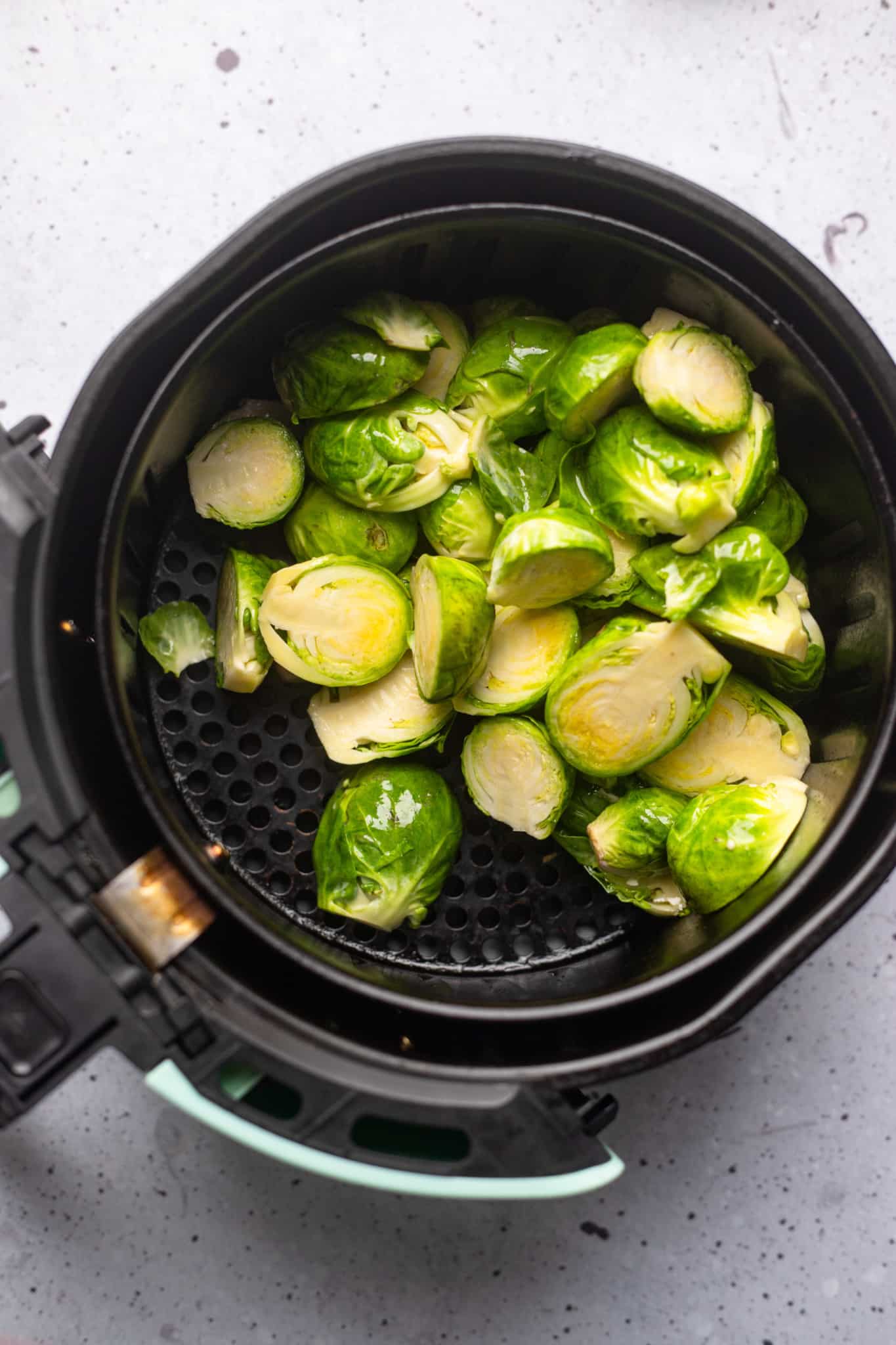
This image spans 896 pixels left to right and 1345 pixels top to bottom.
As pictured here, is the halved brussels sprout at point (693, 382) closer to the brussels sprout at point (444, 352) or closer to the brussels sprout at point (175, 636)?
the brussels sprout at point (444, 352)

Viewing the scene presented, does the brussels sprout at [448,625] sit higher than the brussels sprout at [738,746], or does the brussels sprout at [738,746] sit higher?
the brussels sprout at [448,625]

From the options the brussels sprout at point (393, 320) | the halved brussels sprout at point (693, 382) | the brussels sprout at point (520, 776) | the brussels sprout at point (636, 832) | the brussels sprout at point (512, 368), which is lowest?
the brussels sprout at point (636, 832)

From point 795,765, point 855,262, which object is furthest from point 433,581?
point 855,262

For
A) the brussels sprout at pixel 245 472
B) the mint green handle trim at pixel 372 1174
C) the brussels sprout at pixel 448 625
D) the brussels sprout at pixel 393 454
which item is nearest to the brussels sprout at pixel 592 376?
the brussels sprout at pixel 393 454

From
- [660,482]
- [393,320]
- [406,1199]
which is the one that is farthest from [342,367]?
[406,1199]

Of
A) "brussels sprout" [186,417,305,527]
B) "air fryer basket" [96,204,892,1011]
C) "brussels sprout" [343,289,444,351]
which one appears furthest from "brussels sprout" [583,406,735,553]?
"brussels sprout" [186,417,305,527]

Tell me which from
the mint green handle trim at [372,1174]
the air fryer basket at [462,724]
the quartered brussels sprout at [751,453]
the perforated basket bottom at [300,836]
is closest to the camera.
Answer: the mint green handle trim at [372,1174]
